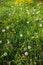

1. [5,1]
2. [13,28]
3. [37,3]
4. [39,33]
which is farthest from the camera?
[5,1]

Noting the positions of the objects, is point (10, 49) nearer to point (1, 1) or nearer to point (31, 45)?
point (31, 45)

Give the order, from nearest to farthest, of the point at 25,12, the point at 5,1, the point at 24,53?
the point at 24,53, the point at 25,12, the point at 5,1

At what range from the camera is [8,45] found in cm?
647

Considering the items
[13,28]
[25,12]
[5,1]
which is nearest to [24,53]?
[13,28]

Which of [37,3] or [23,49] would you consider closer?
[23,49]

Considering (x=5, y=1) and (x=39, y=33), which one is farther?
(x=5, y=1)

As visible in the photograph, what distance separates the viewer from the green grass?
6027 millimetres

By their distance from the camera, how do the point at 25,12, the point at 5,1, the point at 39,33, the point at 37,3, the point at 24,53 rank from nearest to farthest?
1. the point at 24,53
2. the point at 39,33
3. the point at 25,12
4. the point at 37,3
5. the point at 5,1

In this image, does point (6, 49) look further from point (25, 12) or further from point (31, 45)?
point (25, 12)

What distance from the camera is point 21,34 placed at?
6.77 metres

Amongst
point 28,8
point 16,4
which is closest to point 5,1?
point 16,4

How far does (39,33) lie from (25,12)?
160 cm

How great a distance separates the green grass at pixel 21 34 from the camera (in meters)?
6.03

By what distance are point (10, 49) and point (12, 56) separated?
0.23m
